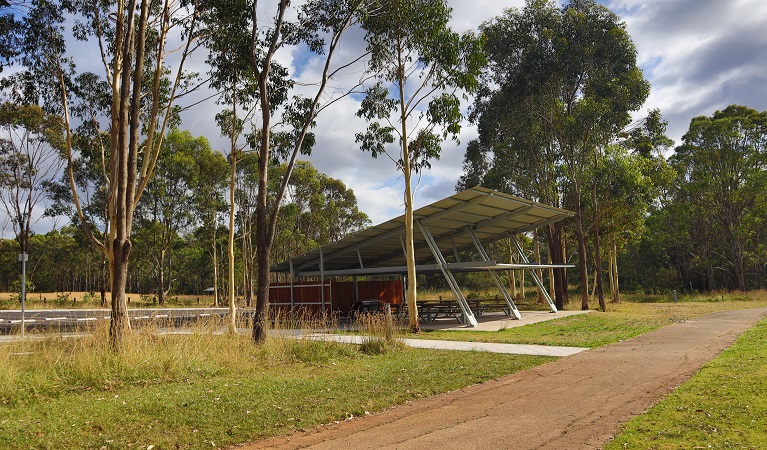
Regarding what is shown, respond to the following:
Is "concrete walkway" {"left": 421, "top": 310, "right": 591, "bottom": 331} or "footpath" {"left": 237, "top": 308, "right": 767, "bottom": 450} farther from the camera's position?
"concrete walkway" {"left": 421, "top": 310, "right": 591, "bottom": 331}

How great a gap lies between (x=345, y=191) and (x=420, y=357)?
39.4 m

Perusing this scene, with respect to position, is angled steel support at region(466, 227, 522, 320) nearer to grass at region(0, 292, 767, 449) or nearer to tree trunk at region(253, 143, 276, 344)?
grass at region(0, 292, 767, 449)

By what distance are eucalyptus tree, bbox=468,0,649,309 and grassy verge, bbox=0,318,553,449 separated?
1889 centimetres

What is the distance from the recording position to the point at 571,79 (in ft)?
90.5

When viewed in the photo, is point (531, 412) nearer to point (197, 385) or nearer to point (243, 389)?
point (243, 389)

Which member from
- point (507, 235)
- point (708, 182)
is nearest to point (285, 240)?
point (507, 235)

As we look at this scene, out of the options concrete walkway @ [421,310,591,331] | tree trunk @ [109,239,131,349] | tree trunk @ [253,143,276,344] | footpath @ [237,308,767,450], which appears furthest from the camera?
concrete walkway @ [421,310,591,331]

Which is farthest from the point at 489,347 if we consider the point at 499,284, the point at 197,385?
the point at 499,284

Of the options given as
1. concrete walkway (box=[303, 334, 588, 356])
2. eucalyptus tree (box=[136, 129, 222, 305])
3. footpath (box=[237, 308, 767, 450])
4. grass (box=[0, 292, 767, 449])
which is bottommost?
concrete walkway (box=[303, 334, 588, 356])

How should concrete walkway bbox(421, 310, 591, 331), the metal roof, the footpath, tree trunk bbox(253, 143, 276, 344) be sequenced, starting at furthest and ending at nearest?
the metal roof
concrete walkway bbox(421, 310, 591, 331)
tree trunk bbox(253, 143, 276, 344)
the footpath

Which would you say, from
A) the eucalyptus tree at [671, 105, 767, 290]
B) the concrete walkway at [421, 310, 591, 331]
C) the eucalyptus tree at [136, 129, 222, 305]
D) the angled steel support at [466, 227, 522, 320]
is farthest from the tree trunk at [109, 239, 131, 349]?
the eucalyptus tree at [671, 105, 767, 290]

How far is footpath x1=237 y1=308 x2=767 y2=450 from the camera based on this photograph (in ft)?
16.1

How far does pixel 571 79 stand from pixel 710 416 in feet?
82.3

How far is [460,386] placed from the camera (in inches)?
297
